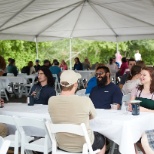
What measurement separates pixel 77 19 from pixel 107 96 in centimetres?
798

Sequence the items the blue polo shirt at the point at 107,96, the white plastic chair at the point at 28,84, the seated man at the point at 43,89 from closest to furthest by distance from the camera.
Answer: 1. the blue polo shirt at the point at 107,96
2. the seated man at the point at 43,89
3. the white plastic chair at the point at 28,84

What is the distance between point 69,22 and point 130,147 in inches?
390

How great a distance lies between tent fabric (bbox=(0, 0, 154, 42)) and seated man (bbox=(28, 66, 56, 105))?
3846 millimetres

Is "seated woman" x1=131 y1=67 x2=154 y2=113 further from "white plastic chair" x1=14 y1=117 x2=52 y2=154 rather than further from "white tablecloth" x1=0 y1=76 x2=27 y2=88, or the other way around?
"white tablecloth" x1=0 y1=76 x2=27 y2=88

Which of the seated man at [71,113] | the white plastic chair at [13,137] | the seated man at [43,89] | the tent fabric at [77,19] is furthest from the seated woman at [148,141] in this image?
the tent fabric at [77,19]

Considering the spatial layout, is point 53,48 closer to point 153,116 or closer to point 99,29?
point 99,29

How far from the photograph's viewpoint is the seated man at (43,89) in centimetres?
511

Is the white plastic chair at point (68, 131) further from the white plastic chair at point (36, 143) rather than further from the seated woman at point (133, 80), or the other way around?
the seated woman at point (133, 80)

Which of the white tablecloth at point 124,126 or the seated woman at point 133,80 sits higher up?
the seated woman at point 133,80

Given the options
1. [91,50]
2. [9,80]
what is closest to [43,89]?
[9,80]

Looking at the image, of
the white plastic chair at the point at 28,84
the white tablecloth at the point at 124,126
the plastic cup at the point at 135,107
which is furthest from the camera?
the white plastic chair at the point at 28,84

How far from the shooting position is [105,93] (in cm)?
489

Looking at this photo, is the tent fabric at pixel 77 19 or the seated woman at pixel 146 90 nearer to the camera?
the seated woman at pixel 146 90

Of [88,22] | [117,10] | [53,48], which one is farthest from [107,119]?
[53,48]
